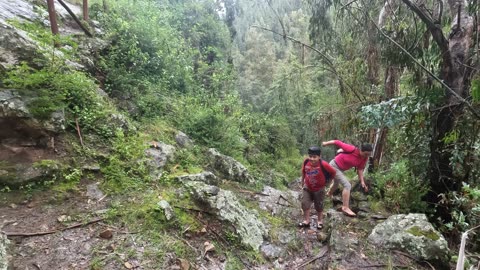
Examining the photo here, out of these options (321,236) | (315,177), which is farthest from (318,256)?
(315,177)

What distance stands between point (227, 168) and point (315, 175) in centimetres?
244

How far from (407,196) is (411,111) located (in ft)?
5.27

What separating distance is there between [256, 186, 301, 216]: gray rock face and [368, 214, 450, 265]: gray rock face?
5.65 ft

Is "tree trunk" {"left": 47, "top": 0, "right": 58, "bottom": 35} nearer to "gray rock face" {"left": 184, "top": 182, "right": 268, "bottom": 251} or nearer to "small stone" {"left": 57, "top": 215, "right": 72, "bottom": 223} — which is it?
"small stone" {"left": 57, "top": 215, "right": 72, "bottom": 223}

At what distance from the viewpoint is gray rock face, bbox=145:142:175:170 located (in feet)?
16.4

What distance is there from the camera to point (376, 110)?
4.60 m

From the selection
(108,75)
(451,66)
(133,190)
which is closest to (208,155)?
(133,190)

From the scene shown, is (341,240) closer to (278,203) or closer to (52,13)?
(278,203)

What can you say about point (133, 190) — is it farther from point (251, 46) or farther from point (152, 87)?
point (251, 46)

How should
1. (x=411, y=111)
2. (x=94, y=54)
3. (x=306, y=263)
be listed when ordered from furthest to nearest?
(x=94, y=54) → (x=411, y=111) → (x=306, y=263)

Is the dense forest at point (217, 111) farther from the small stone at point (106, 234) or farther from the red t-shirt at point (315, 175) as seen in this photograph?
the red t-shirt at point (315, 175)

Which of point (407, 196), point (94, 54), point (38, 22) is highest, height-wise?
point (38, 22)

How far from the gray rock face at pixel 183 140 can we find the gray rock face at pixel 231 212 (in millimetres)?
2473

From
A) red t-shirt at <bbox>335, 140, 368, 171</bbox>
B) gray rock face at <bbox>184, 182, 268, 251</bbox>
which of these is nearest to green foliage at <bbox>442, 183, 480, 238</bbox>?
red t-shirt at <bbox>335, 140, 368, 171</bbox>
